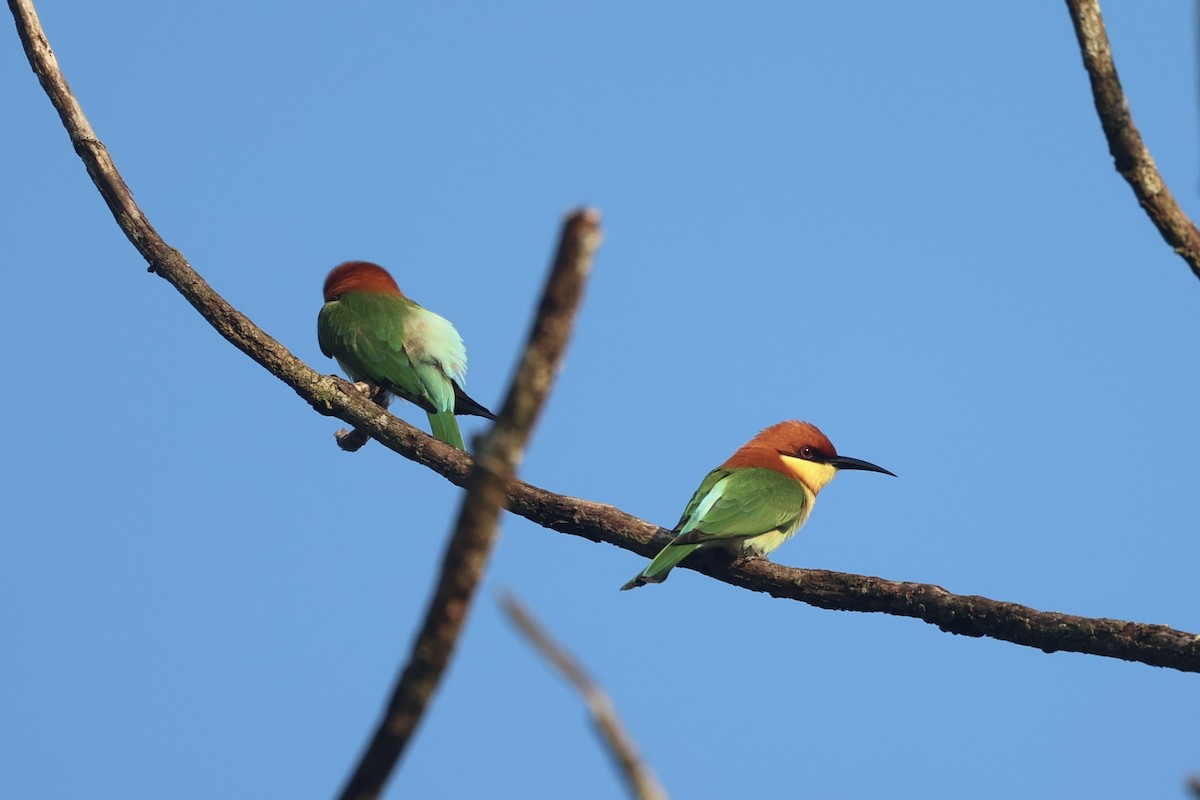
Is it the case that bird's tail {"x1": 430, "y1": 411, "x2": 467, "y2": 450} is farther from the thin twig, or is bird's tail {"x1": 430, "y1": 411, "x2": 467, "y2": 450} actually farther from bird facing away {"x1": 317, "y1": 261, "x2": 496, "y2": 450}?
the thin twig

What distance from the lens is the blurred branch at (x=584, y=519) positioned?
3.25 metres

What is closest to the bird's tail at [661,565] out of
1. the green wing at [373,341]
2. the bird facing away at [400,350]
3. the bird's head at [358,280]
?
the bird facing away at [400,350]

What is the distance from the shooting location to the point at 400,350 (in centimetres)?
638

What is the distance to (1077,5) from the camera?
8.22 ft

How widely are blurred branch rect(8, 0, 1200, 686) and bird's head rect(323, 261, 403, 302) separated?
2.21 m

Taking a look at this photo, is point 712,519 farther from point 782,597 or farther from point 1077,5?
point 1077,5

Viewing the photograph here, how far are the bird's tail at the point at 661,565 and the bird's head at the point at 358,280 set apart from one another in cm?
304

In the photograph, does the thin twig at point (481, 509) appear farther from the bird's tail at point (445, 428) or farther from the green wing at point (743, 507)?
the bird's tail at point (445, 428)

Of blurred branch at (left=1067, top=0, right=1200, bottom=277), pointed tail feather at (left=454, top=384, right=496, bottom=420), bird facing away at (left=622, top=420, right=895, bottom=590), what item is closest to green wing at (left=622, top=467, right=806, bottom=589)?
bird facing away at (left=622, top=420, right=895, bottom=590)

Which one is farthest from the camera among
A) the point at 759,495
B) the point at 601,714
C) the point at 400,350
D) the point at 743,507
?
the point at 400,350

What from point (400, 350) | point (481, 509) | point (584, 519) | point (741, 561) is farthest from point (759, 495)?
point (481, 509)

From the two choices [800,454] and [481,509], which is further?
[800,454]

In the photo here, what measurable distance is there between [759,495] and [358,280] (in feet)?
9.85

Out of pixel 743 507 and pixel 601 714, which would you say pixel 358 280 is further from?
pixel 601 714
